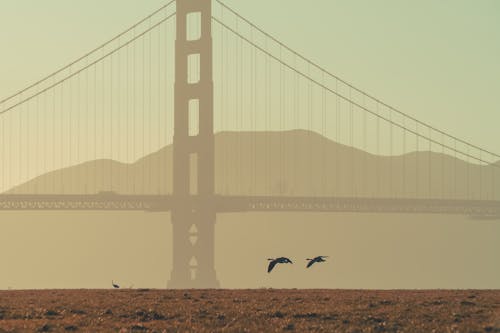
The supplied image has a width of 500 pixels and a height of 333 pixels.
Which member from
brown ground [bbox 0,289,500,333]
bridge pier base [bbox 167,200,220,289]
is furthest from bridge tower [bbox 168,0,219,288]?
brown ground [bbox 0,289,500,333]

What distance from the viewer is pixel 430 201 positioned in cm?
10738

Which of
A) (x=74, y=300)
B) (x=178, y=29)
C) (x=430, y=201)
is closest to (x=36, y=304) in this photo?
(x=74, y=300)

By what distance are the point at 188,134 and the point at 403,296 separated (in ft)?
222

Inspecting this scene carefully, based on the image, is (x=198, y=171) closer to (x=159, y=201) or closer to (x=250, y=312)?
(x=159, y=201)

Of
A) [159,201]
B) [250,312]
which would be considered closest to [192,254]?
[159,201]

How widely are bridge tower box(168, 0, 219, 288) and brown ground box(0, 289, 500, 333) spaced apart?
62066 millimetres

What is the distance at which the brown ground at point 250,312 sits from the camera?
2033cm

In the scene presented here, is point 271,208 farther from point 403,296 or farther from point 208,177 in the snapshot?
point 403,296

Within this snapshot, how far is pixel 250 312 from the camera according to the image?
22.7 meters

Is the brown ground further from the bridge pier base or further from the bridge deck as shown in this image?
the bridge pier base

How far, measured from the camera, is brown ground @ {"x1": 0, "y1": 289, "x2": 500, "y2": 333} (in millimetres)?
20328

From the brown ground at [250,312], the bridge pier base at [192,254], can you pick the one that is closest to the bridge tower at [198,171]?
the bridge pier base at [192,254]

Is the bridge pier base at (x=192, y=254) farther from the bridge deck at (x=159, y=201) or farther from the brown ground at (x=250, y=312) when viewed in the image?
the brown ground at (x=250, y=312)

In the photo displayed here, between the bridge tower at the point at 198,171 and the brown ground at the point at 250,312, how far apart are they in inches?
2444
